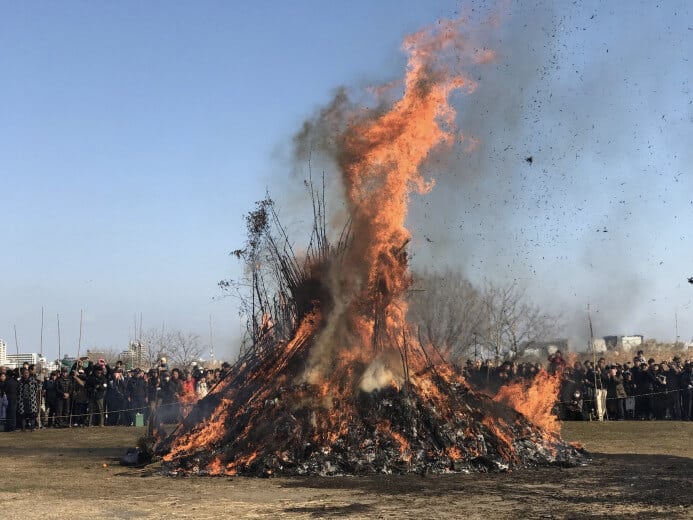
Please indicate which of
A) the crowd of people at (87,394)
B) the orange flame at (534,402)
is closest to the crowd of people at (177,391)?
the crowd of people at (87,394)

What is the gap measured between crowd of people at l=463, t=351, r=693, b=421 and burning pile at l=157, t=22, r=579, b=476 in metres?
9.33

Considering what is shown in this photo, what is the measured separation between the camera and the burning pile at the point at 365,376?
1342 cm

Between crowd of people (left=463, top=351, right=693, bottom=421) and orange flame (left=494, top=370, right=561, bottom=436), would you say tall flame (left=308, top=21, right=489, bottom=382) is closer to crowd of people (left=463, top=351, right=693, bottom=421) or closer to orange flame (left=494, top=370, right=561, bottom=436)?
orange flame (left=494, top=370, right=561, bottom=436)

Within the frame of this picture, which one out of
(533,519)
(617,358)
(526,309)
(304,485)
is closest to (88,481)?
(304,485)

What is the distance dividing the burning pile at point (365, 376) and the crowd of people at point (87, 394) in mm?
9272

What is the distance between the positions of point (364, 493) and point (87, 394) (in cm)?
1812

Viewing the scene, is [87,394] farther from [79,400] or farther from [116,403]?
[116,403]

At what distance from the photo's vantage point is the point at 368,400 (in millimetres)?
14195

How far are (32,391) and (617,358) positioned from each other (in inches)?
1941

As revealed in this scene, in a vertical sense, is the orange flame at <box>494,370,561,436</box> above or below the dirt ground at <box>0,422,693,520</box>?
above

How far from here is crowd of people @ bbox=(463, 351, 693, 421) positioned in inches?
981

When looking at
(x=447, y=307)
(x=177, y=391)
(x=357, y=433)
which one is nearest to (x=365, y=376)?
(x=357, y=433)

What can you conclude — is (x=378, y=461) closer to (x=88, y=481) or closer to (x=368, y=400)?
(x=368, y=400)

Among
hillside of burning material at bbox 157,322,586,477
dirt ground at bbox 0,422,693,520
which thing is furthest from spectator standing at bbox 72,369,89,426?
hillside of burning material at bbox 157,322,586,477
